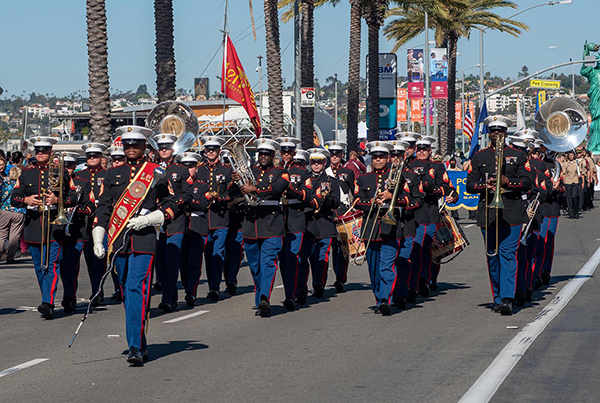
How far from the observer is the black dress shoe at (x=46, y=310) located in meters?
11.9

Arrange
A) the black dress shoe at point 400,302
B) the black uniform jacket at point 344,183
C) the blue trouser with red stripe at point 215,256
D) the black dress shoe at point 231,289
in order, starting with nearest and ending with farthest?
the black dress shoe at point 400,302
the blue trouser with red stripe at point 215,256
the black uniform jacket at point 344,183
the black dress shoe at point 231,289

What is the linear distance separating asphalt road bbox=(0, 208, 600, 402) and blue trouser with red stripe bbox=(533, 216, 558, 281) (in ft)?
1.14

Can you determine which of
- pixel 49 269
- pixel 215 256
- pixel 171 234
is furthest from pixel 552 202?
pixel 49 269

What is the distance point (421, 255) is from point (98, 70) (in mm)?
11141

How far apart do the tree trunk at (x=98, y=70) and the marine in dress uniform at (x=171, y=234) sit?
8.64 m

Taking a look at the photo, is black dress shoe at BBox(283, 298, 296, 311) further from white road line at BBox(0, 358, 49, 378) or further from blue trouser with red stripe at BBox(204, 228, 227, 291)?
white road line at BBox(0, 358, 49, 378)

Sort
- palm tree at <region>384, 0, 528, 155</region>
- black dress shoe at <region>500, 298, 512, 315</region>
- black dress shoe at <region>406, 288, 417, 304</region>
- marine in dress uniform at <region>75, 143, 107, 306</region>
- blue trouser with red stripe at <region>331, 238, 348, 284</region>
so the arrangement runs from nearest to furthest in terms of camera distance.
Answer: black dress shoe at <region>500, 298, 512, 315</region> → black dress shoe at <region>406, 288, 417, 304</region> → marine in dress uniform at <region>75, 143, 107, 306</region> → blue trouser with red stripe at <region>331, 238, 348, 284</region> → palm tree at <region>384, 0, 528, 155</region>

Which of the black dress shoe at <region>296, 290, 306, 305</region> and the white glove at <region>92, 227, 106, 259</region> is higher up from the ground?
the white glove at <region>92, 227, 106, 259</region>

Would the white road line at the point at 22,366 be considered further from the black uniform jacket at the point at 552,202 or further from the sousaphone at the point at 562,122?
the sousaphone at the point at 562,122

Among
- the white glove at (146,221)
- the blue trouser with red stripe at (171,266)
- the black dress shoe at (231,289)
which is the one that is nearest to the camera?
the white glove at (146,221)

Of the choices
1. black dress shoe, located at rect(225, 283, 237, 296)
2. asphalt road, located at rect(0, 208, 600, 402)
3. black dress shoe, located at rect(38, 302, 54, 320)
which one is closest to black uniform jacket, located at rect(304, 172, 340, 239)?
asphalt road, located at rect(0, 208, 600, 402)

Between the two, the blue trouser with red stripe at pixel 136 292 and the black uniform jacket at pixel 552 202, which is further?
the black uniform jacket at pixel 552 202

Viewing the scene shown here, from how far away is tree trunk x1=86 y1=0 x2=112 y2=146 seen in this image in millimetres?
22000

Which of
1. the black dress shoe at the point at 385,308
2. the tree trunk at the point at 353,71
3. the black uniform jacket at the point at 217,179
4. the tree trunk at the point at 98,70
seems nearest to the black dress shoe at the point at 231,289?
the black uniform jacket at the point at 217,179
